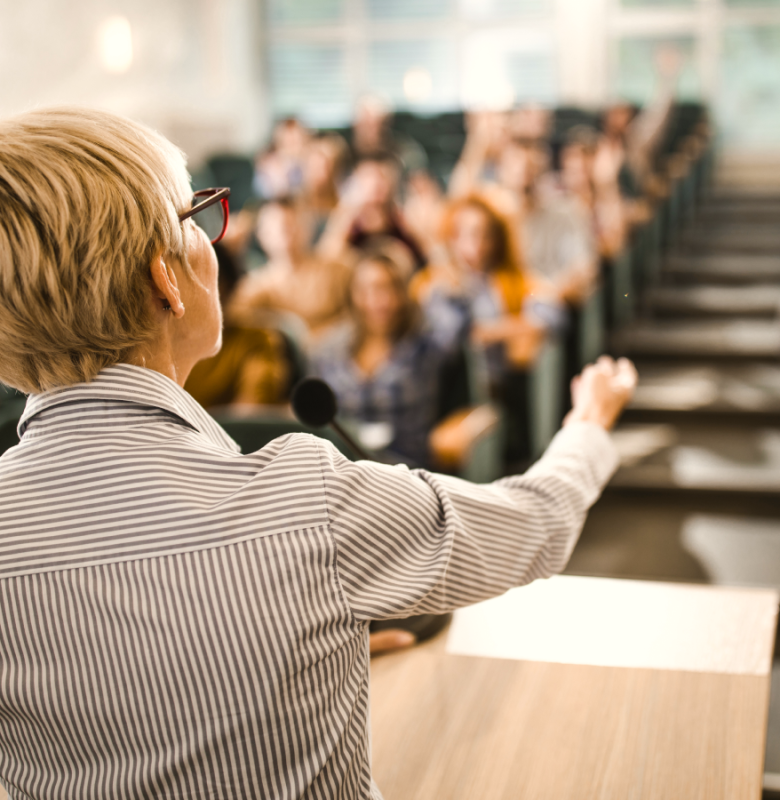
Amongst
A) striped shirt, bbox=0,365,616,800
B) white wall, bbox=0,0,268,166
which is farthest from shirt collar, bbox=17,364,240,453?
white wall, bbox=0,0,268,166

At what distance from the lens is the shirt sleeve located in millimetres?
620

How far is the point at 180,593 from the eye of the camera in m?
0.58

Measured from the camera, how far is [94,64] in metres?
5.77

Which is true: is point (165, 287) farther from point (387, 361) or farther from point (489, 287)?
point (489, 287)

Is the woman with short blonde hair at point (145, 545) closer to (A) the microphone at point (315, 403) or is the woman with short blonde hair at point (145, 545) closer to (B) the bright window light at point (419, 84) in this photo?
(A) the microphone at point (315, 403)

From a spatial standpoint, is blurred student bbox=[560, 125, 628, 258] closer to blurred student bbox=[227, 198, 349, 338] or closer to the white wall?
blurred student bbox=[227, 198, 349, 338]

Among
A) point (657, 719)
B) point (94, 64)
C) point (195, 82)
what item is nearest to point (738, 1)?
point (195, 82)

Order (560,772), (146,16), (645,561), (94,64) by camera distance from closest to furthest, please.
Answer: (560,772) < (645,561) < (94,64) < (146,16)

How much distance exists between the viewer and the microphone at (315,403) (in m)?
0.95

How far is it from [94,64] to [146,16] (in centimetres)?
97

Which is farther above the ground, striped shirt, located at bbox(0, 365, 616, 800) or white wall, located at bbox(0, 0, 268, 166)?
white wall, located at bbox(0, 0, 268, 166)

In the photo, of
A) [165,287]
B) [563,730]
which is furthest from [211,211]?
[563,730]

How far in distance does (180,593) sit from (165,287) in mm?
234

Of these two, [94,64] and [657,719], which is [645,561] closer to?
[657,719]
